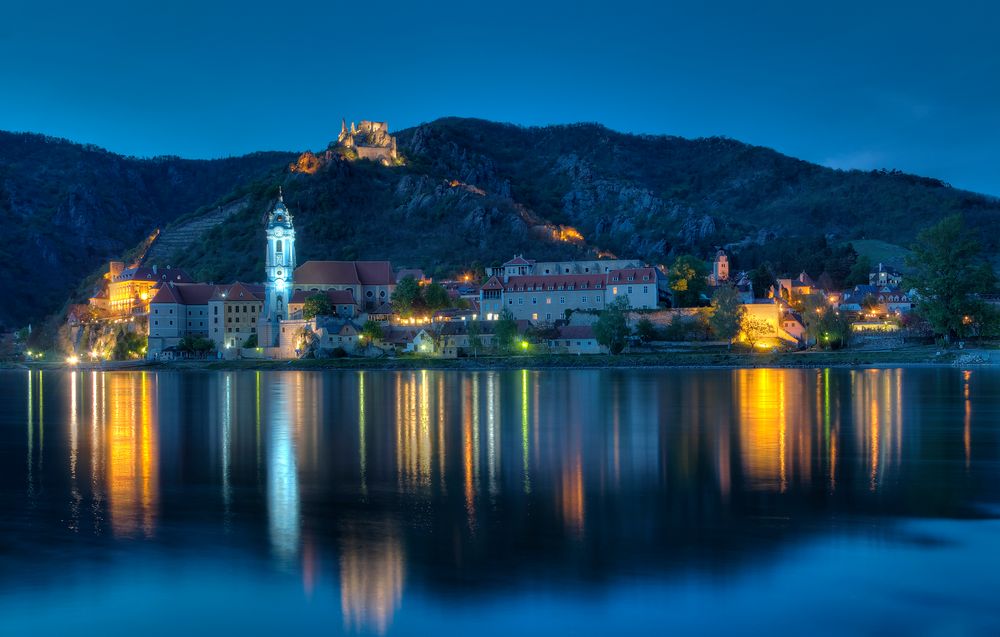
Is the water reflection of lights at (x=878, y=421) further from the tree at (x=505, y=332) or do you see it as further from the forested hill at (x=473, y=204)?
the forested hill at (x=473, y=204)

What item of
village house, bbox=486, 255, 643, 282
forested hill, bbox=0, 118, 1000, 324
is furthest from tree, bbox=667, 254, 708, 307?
forested hill, bbox=0, 118, 1000, 324

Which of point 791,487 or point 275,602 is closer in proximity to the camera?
point 275,602

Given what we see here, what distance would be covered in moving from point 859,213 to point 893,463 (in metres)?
139

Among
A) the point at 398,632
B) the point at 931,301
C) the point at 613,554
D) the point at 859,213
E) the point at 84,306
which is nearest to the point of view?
the point at 398,632

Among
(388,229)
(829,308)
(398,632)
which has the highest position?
(388,229)

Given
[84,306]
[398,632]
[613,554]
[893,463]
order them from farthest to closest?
1. [84,306]
2. [893,463]
3. [613,554]
4. [398,632]

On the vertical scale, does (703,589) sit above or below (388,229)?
below

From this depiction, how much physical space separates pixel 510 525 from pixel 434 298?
54.9m

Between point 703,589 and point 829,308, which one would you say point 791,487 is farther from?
point 829,308

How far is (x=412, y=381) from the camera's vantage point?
45.2 metres

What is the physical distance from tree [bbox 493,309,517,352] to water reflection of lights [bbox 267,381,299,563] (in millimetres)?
33023

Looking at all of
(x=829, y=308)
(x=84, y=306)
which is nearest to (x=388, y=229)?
(x=84, y=306)

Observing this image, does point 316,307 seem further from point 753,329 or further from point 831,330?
point 831,330

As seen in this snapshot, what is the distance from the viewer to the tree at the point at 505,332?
58.7 metres
